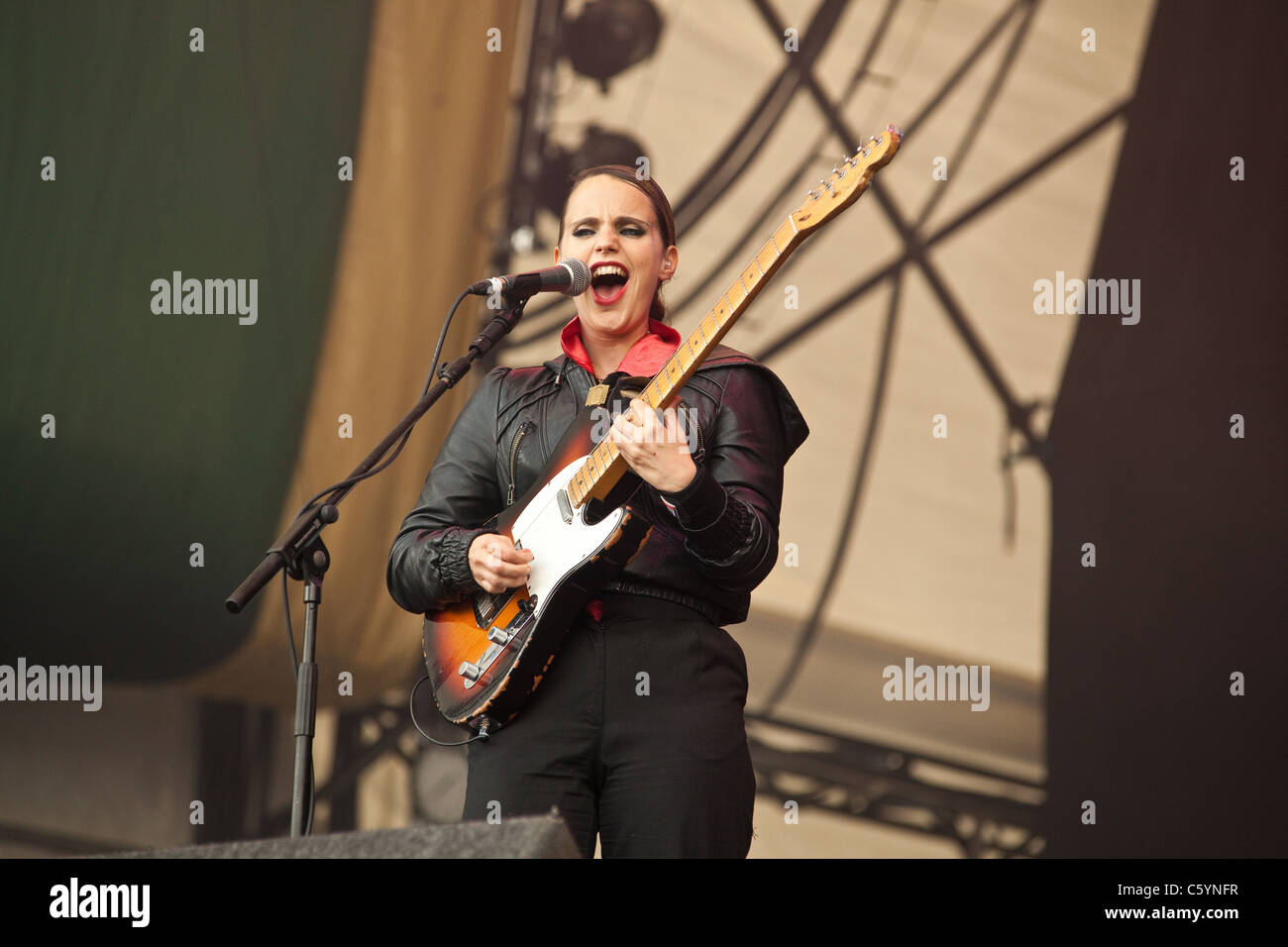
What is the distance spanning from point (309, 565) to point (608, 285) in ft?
2.21

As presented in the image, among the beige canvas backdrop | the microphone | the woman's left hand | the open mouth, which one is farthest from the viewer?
the beige canvas backdrop

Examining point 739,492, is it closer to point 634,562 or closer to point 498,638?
point 634,562

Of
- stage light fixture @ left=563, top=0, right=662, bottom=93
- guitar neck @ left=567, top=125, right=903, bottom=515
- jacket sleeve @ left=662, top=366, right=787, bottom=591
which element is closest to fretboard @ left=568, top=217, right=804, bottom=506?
guitar neck @ left=567, top=125, right=903, bottom=515

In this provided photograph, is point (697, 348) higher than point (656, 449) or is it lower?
higher

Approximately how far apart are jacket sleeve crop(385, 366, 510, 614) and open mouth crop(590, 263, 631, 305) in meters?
0.23

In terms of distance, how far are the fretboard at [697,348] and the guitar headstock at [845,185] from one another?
0.03 meters

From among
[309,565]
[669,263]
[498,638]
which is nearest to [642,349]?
[669,263]

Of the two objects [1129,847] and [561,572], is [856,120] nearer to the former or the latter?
[1129,847]

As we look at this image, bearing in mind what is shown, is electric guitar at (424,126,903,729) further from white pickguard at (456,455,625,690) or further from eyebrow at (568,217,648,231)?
eyebrow at (568,217,648,231)

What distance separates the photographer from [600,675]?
1.96 metres

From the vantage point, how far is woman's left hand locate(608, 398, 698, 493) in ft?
5.98

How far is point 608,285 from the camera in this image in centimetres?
223

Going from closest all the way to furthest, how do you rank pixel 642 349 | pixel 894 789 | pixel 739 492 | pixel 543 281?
pixel 739 492 → pixel 543 281 → pixel 642 349 → pixel 894 789

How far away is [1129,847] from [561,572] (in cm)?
244
